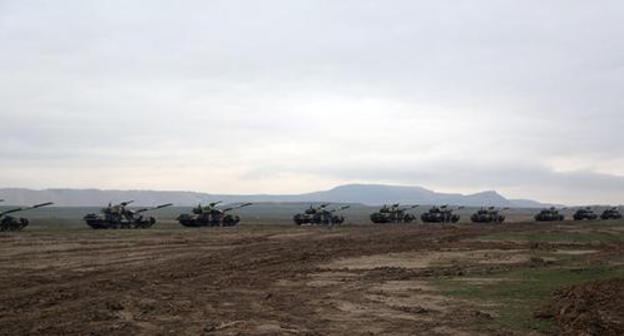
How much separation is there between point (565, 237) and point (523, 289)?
21.6 metres

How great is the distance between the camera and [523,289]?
16.3m

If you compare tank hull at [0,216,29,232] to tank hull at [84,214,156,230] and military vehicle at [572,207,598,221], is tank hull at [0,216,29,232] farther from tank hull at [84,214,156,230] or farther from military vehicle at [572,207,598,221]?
military vehicle at [572,207,598,221]

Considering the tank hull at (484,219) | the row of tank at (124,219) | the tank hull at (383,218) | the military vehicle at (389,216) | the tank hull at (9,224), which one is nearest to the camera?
the tank hull at (9,224)

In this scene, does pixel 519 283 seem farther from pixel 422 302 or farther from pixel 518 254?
pixel 518 254

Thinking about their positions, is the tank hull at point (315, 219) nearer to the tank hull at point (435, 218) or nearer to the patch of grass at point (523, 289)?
the tank hull at point (435, 218)

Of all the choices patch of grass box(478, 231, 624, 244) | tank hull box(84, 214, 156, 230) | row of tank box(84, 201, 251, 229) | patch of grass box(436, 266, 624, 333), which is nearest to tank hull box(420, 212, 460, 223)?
row of tank box(84, 201, 251, 229)

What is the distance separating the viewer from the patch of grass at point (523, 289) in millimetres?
12117

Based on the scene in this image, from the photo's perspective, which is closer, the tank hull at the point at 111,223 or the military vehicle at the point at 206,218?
the tank hull at the point at 111,223

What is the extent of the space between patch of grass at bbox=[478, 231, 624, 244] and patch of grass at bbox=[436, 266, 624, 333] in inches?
574

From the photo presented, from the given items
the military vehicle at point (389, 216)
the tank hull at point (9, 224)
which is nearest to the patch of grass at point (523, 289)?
the tank hull at point (9, 224)

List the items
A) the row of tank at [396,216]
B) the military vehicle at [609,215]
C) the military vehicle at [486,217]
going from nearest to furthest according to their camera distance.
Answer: the row of tank at [396,216], the military vehicle at [486,217], the military vehicle at [609,215]

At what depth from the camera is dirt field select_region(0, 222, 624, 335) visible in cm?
1188

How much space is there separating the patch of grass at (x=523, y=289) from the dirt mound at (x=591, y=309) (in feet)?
1.10

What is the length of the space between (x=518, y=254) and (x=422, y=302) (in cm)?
1346
